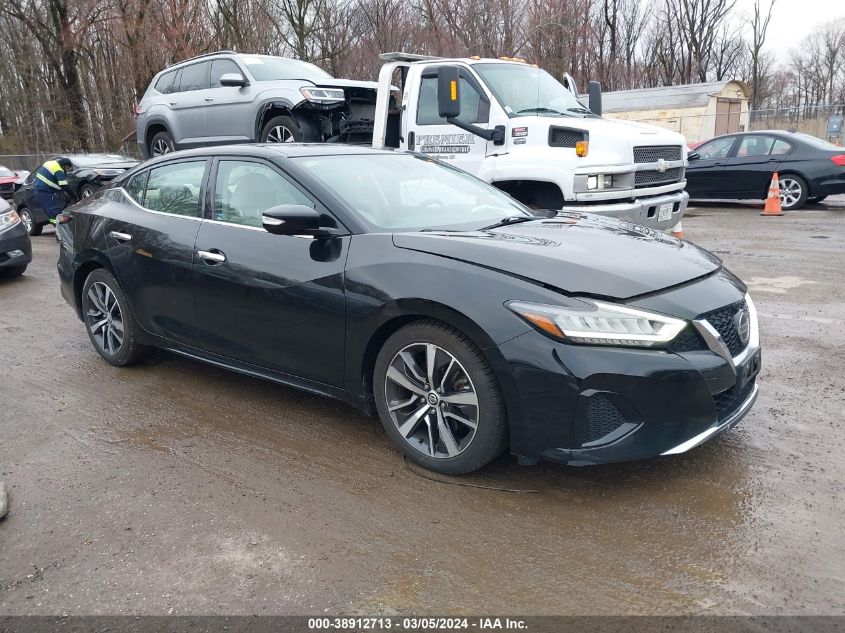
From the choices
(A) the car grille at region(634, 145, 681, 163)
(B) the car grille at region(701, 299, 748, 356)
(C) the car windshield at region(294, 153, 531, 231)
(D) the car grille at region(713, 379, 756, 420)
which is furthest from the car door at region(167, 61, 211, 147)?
(D) the car grille at region(713, 379, 756, 420)

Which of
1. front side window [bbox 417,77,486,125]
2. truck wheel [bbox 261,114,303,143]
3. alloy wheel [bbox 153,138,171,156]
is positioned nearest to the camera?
front side window [bbox 417,77,486,125]

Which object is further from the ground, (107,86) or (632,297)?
(107,86)

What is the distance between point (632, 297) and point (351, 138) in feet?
23.6

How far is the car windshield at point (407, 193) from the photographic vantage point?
3.97m

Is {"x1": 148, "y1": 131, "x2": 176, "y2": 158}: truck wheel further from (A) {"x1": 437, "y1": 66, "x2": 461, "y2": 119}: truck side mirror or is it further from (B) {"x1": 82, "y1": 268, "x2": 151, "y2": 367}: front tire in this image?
(B) {"x1": 82, "y1": 268, "x2": 151, "y2": 367}: front tire

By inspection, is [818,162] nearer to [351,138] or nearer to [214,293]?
[351,138]

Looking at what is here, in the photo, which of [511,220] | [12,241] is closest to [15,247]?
[12,241]

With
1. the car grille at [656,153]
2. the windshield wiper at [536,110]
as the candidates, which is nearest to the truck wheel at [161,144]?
the windshield wiper at [536,110]

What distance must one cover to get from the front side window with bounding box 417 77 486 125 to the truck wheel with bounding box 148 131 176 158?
4570mm

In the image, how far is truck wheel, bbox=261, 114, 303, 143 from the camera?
30.1 feet

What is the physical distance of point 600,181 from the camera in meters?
7.17

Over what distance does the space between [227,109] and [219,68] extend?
32.0 inches

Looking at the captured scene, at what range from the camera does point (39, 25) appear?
30391 mm

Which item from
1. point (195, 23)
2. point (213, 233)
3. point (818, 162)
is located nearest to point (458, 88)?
point (213, 233)
